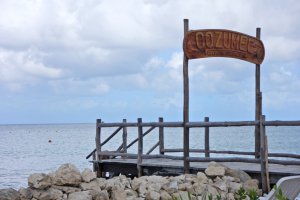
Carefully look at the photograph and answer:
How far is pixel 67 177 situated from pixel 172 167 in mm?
2599

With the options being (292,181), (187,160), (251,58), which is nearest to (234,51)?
(251,58)

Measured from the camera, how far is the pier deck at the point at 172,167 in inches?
476

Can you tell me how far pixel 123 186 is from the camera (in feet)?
41.9

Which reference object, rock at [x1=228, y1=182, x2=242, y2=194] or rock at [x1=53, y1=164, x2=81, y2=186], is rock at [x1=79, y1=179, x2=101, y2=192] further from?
rock at [x1=228, y1=182, x2=242, y2=194]

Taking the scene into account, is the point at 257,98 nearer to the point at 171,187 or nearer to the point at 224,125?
the point at 224,125

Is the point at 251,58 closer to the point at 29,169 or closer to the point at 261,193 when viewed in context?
the point at 261,193

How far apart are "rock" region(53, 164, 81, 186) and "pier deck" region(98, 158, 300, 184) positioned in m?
2.33

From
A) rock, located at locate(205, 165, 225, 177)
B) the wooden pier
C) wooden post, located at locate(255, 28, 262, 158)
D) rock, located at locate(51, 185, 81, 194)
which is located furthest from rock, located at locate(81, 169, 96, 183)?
wooden post, located at locate(255, 28, 262, 158)

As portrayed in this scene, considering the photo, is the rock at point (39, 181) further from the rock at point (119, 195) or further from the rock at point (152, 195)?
the rock at point (152, 195)

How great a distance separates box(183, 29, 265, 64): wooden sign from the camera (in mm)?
13070

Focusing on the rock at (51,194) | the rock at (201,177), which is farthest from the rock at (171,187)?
the rock at (51,194)

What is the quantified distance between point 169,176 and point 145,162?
1175 mm

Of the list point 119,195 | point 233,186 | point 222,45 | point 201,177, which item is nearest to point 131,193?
point 119,195

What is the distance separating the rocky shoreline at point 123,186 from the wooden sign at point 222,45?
2370 mm
